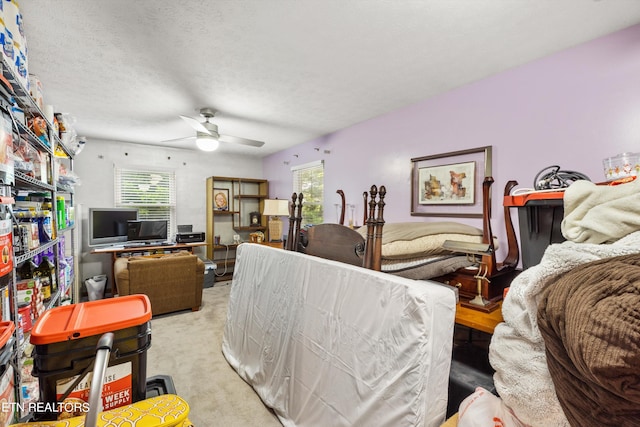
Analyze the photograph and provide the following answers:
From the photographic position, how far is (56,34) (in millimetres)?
1794

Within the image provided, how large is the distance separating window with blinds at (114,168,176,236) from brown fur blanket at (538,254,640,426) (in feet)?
18.5

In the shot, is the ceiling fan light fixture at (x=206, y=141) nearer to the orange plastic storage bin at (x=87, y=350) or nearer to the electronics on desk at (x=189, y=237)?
the electronics on desk at (x=189, y=237)

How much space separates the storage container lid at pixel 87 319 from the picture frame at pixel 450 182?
8.50 ft

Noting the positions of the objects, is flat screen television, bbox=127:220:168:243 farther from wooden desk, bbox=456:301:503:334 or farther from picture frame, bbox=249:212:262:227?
wooden desk, bbox=456:301:503:334

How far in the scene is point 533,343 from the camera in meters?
0.73

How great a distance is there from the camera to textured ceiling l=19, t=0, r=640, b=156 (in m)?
1.59

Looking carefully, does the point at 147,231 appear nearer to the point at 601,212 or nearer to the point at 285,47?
the point at 285,47

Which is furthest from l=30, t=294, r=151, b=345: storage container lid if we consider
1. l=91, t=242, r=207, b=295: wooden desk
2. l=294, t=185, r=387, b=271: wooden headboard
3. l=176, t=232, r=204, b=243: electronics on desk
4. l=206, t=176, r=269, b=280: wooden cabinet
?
l=206, t=176, r=269, b=280: wooden cabinet

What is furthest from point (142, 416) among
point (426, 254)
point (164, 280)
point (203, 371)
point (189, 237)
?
point (189, 237)

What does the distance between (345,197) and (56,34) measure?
3.12 metres

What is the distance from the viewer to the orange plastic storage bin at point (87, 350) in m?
0.77

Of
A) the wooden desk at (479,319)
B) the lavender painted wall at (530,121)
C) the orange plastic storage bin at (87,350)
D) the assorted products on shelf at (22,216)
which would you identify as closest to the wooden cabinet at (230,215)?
the assorted products on shelf at (22,216)

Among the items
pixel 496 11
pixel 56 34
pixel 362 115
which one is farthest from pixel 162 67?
pixel 496 11

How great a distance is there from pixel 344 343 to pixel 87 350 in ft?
3.15
